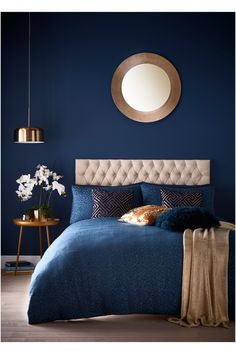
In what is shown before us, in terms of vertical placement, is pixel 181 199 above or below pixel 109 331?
above

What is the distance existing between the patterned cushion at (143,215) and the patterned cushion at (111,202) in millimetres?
369

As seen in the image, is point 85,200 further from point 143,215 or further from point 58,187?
point 143,215

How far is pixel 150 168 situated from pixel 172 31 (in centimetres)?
161

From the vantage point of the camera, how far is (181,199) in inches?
229

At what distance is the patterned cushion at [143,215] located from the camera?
16.6 ft

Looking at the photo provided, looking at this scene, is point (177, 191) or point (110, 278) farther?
point (177, 191)

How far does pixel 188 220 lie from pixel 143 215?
2.11 feet

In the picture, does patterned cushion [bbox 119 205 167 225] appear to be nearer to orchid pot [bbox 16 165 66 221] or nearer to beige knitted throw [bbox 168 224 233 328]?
beige knitted throw [bbox 168 224 233 328]

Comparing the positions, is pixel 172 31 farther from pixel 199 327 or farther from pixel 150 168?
pixel 199 327

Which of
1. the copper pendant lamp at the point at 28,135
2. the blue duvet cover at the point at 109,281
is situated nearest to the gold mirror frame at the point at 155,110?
the copper pendant lamp at the point at 28,135

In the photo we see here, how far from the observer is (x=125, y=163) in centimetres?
645

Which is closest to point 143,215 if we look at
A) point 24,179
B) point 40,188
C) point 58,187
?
point 58,187

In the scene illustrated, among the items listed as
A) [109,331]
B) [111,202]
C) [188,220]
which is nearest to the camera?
[109,331]
